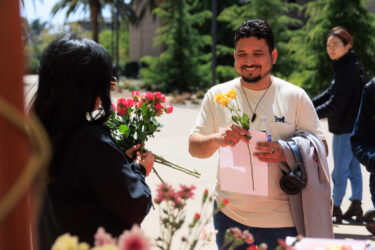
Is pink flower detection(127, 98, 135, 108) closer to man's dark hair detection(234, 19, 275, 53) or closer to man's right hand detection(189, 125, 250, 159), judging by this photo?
man's right hand detection(189, 125, 250, 159)

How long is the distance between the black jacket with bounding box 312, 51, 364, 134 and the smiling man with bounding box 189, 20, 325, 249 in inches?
86.1

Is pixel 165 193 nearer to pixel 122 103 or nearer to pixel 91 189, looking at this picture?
pixel 91 189

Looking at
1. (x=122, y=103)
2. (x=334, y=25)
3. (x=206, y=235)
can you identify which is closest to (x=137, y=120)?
(x=122, y=103)

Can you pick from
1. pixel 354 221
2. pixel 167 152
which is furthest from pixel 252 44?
pixel 167 152

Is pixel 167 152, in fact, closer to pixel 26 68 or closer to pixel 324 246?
pixel 324 246

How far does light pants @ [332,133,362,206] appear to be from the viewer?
4719 mm

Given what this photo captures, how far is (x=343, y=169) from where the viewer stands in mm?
4742

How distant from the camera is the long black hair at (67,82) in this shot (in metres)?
1.51

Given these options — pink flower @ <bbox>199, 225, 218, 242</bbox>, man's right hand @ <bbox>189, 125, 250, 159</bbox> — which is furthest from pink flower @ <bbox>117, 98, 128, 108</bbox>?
pink flower @ <bbox>199, 225, 218, 242</bbox>

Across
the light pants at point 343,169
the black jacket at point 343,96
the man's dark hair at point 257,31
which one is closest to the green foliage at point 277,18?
the light pants at point 343,169

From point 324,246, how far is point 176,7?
1958 centimetres

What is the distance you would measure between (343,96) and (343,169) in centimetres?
83

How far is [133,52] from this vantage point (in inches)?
1634

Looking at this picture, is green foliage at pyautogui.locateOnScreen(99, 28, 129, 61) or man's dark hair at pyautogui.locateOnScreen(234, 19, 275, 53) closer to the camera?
man's dark hair at pyautogui.locateOnScreen(234, 19, 275, 53)
